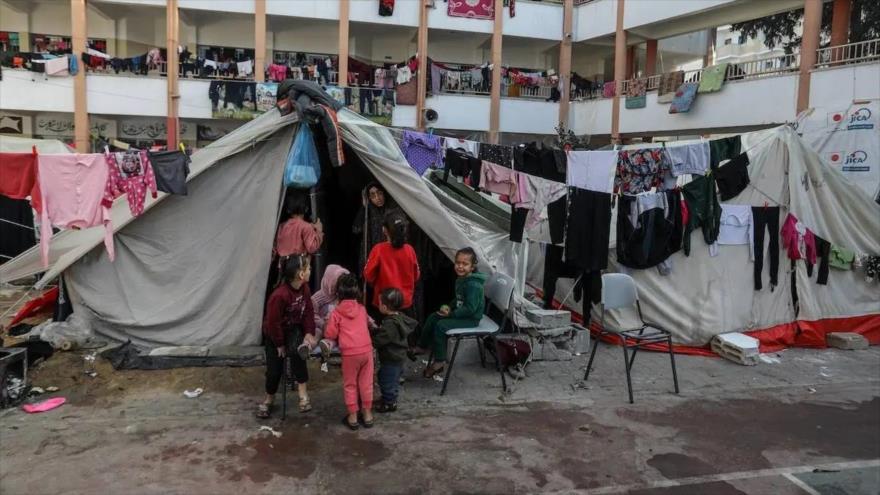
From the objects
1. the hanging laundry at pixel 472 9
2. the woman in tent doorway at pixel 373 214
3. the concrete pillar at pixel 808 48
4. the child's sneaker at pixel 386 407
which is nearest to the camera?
the child's sneaker at pixel 386 407

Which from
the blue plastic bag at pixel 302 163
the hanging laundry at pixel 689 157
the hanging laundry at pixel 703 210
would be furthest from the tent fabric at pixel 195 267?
the hanging laundry at pixel 703 210

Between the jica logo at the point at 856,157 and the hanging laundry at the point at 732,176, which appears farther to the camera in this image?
the jica logo at the point at 856,157

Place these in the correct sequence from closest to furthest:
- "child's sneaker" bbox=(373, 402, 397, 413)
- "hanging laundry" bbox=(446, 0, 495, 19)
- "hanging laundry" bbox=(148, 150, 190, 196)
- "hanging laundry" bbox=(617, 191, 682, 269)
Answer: "child's sneaker" bbox=(373, 402, 397, 413), "hanging laundry" bbox=(148, 150, 190, 196), "hanging laundry" bbox=(617, 191, 682, 269), "hanging laundry" bbox=(446, 0, 495, 19)

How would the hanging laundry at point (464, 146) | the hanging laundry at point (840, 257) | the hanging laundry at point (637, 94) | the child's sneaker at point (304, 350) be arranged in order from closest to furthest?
the child's sneaker at point (304, 350) < the hanging laundry at point (464, 146) < the hanging laundry at point (840, 257) < the hanging laundry at point (637, 94)

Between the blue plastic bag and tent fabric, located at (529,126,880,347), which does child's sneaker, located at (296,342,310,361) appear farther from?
tent fabric, located at (529,126,880,347)

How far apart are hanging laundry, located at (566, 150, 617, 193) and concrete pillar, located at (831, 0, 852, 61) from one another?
13.4 meters

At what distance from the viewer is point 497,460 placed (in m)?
4.16

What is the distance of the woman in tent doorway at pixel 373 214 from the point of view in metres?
6.43

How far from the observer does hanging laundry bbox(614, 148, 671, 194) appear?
7137 mm

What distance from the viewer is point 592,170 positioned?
6.96m

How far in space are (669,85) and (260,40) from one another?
14.2m

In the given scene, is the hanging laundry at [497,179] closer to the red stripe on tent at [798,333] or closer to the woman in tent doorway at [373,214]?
the woman in tent doorway at [373,214]

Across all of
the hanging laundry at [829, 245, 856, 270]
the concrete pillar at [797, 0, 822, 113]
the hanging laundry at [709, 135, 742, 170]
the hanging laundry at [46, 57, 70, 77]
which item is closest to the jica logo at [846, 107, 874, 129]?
the hanging laundry at [829, 245, 856, 270]

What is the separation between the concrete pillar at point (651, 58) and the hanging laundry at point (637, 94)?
124 cm
